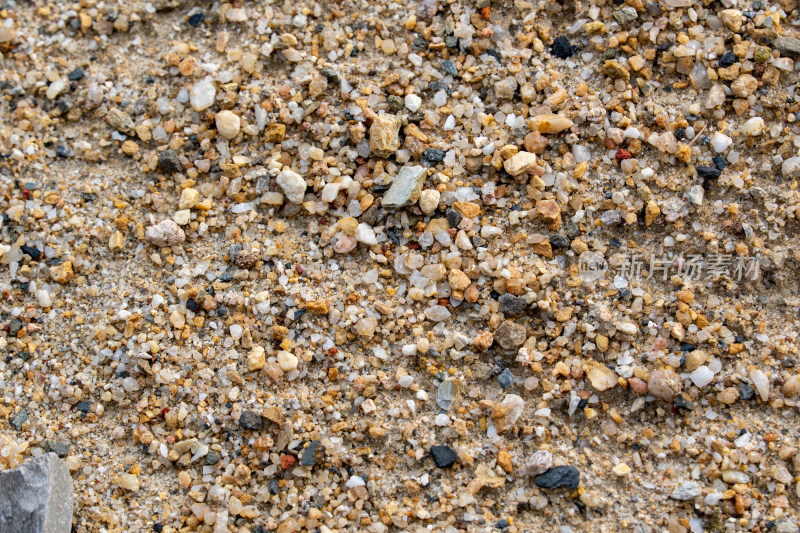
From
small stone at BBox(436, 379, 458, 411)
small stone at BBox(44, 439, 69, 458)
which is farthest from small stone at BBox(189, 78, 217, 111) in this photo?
small stone at BBox(436, 379, 458, 411)

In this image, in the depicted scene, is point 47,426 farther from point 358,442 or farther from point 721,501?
point 721,501

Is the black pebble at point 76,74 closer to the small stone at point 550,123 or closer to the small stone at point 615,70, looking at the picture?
the small stone at point 550,123

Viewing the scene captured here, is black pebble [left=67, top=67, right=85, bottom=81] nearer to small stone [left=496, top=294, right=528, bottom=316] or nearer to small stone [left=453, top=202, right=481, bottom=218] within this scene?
small stone [left=453, top=202, right=481, bottom=218]

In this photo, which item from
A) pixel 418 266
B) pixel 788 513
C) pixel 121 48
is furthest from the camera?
pixel 121 48

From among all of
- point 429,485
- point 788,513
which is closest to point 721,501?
point 788,513

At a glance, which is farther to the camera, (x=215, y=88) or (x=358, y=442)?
(x=215, y=88)

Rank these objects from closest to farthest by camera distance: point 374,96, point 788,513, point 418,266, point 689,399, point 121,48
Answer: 1. point 788,513
2. point 689,399
3. point 418,266
4. point 374,96
5. point 121,48
